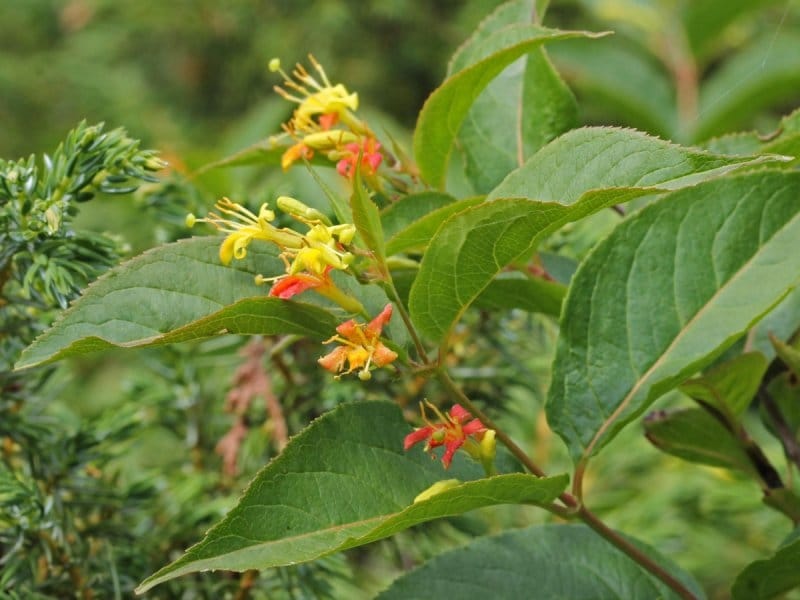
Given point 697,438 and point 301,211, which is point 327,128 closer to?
point 301,211

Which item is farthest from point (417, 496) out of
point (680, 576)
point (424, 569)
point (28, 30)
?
point (28, 30)

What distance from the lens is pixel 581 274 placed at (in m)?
0.59

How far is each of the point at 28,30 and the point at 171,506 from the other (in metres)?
2.17

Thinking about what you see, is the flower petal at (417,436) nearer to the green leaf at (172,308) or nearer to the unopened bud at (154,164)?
the green leaf at (172,308)

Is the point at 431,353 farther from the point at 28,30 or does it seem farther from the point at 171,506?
the point at 28,30

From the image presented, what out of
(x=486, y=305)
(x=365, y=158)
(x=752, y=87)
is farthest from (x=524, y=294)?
(x=752, y=87)

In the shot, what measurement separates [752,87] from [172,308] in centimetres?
182

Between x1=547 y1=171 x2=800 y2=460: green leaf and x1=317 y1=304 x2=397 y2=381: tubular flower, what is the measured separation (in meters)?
0.12

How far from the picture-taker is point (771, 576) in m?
0.61

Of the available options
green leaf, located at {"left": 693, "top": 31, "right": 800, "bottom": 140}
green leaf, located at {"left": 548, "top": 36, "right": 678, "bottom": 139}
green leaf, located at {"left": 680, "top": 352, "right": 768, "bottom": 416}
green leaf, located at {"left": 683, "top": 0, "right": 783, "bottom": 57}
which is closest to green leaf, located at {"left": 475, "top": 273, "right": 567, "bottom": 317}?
green leaf, located at {"left": 680, "top": 352, "right": 768, "bottom": 416}

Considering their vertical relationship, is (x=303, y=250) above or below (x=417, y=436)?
above

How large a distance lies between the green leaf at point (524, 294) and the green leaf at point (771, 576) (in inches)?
8.2

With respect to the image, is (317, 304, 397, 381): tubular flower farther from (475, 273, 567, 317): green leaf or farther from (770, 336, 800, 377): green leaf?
(770, 336, 800, 377): green leaf

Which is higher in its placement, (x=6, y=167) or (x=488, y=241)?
(x=6, y=167)
